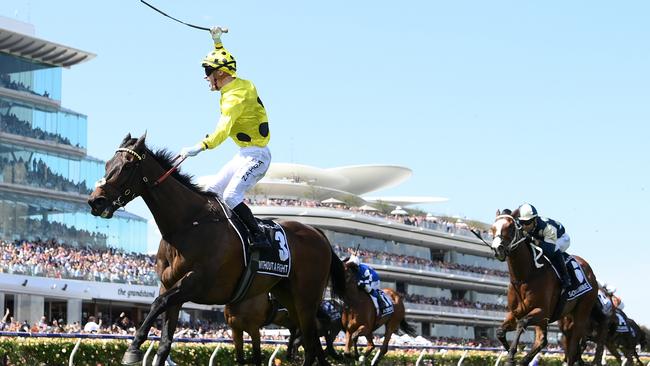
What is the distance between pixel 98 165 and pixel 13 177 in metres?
4.36

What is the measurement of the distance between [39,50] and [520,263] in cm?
3829

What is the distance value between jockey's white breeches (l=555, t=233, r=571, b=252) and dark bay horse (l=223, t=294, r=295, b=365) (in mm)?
3313

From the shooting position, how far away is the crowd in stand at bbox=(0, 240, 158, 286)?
112ft

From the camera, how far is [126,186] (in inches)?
340

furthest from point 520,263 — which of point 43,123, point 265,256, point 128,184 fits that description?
point 43,123

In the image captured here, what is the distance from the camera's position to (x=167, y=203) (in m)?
8.90

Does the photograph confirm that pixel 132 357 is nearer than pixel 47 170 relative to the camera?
Yes

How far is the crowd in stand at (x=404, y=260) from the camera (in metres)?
54.4

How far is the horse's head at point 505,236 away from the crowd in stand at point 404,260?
39.2 metres

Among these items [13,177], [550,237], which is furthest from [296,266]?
[13,177]

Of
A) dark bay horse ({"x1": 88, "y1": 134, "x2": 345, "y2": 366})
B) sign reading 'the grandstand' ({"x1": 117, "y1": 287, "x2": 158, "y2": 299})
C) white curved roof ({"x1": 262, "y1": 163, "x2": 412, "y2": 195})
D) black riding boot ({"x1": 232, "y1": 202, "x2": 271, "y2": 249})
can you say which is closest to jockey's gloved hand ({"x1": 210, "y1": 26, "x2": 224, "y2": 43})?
dark bay horse ({"x1": 88, "y1": 134, "x2": 345, "y2": 366})

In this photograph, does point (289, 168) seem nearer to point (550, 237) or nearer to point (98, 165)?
point (98, 165)

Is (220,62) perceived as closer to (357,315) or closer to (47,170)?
(357,315)

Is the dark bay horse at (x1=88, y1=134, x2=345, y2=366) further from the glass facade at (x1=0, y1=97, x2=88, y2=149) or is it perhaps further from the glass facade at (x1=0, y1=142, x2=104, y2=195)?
→ the glass facade at (x1=0, y1=97, x2=88, y2=149)
